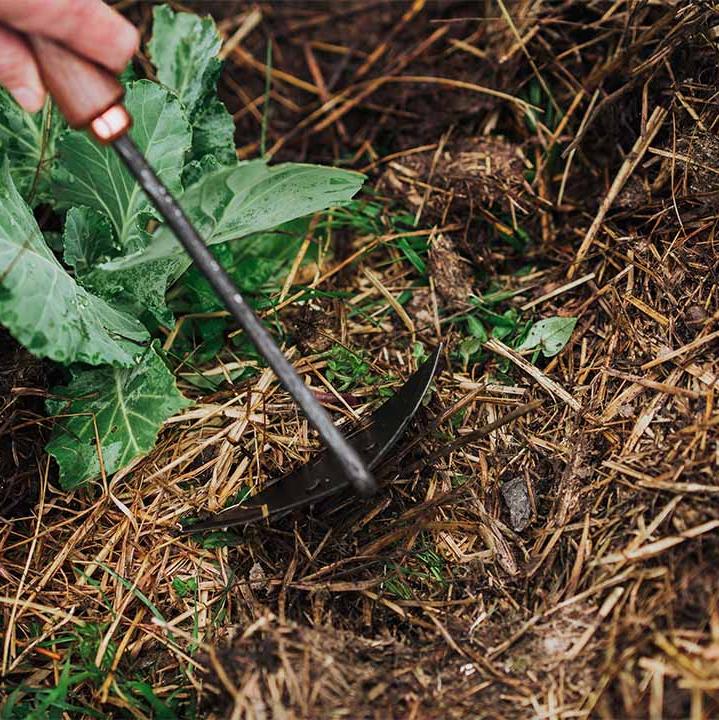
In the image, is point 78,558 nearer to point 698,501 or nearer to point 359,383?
point 359,383

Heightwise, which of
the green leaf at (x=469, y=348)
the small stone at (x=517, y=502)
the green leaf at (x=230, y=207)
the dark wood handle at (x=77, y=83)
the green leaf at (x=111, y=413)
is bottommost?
the small stone at (x=517, y=502)

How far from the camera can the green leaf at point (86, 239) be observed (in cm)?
198

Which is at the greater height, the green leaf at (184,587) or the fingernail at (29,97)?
the fingernail at (29,97)

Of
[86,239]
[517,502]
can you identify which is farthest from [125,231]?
[517,502]

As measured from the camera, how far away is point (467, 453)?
1986 millimetres

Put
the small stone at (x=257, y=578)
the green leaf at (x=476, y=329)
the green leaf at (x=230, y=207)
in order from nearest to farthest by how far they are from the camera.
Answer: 1. the green leaf at (x=230, y=207)
2. the small stone at (x=257, y=578)
3. the green leaf at (x=476, y=329)

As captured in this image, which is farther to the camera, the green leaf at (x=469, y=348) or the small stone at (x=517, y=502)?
the green leaf at (x=469, y=348)

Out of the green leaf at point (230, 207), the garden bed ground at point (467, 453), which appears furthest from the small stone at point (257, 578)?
the green leaf at point (230, 207)

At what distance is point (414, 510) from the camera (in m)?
1.82

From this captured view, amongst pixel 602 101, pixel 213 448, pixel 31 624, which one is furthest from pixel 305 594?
pixel 602 101

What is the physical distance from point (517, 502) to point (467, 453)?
0.18 meters

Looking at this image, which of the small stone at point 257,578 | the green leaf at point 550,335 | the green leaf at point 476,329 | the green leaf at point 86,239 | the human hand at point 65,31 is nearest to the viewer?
the human hand at point 65,31

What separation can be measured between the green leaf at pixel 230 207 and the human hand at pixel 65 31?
1.09 feet

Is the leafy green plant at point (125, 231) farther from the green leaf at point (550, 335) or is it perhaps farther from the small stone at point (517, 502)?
the small stone at point (517, 502)
